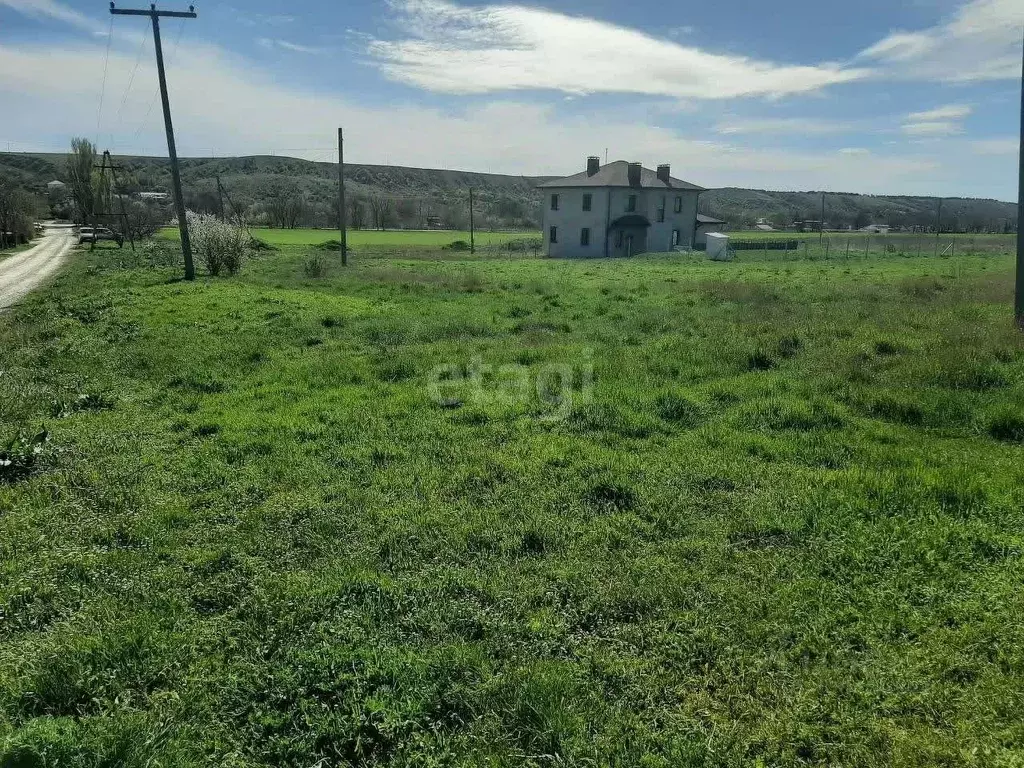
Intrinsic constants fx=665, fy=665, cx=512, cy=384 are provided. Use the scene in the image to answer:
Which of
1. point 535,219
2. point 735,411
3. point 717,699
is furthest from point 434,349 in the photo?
point 535,219

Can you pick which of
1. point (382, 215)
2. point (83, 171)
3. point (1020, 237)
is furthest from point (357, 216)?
point (1020, 237)

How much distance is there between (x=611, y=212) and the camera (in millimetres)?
57750

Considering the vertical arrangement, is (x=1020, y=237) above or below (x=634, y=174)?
below

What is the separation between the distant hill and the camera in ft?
338

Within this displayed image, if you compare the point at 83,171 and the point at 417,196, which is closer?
the point at 83,171

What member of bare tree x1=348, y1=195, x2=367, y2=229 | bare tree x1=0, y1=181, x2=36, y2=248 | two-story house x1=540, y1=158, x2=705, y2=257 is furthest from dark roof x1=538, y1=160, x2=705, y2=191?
bare tree x1=348, y1=195, x2=367, y2=229

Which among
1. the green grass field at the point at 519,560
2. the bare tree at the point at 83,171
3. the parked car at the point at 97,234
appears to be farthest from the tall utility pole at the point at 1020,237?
the bare tree at the point at 83,171

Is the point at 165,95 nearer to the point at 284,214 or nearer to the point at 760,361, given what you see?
the point at 760,361

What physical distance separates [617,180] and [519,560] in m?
57.1

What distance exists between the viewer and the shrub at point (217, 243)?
85.3 feet

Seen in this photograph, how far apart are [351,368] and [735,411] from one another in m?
6.30

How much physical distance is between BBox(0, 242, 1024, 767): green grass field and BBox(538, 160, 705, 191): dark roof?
49.1 m

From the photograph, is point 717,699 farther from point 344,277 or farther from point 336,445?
point 344,277

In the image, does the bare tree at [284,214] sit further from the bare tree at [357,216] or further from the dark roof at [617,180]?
the dark roof at [617,180]
